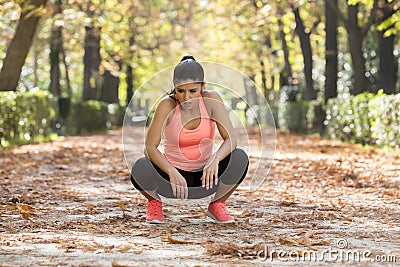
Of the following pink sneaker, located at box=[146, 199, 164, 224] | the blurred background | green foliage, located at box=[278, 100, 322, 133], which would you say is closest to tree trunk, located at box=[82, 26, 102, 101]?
the blurred background

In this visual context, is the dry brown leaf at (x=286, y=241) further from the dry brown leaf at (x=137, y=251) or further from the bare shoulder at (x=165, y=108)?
the bare shoulder at (x=165, y=108)

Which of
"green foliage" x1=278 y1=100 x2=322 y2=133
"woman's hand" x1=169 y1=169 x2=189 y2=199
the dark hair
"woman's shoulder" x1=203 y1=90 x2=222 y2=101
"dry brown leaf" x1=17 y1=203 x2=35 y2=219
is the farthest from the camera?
"green foliage" x1=278 y1=100 x2=322 y2=133

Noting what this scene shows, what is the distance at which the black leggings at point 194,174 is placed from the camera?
699 cm

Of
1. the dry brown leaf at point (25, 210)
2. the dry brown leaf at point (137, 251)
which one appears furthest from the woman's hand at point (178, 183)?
the dry brown leaf at point (25, 210)

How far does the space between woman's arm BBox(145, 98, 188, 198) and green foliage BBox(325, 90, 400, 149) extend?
10.7 meters

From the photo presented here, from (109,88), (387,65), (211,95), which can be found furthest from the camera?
(109,88)

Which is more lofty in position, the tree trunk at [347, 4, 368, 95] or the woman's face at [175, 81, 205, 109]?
the tree trunk at [347, 4, 368, 95]

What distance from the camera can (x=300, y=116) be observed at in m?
33.6

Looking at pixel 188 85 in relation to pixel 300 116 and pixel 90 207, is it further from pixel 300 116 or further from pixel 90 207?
pixel 300 116

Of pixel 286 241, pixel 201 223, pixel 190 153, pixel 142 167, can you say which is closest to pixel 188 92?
pixel 190 153

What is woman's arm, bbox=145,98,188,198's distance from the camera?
6.84m

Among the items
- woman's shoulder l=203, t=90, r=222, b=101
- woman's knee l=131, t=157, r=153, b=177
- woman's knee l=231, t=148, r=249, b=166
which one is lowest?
woman's knee l=131, t=157, r=153, b=177

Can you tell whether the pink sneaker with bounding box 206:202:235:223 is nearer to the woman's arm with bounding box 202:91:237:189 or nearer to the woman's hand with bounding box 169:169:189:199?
the woman's arm with bounding box 202:91:237:189

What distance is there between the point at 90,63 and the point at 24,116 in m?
15.6
